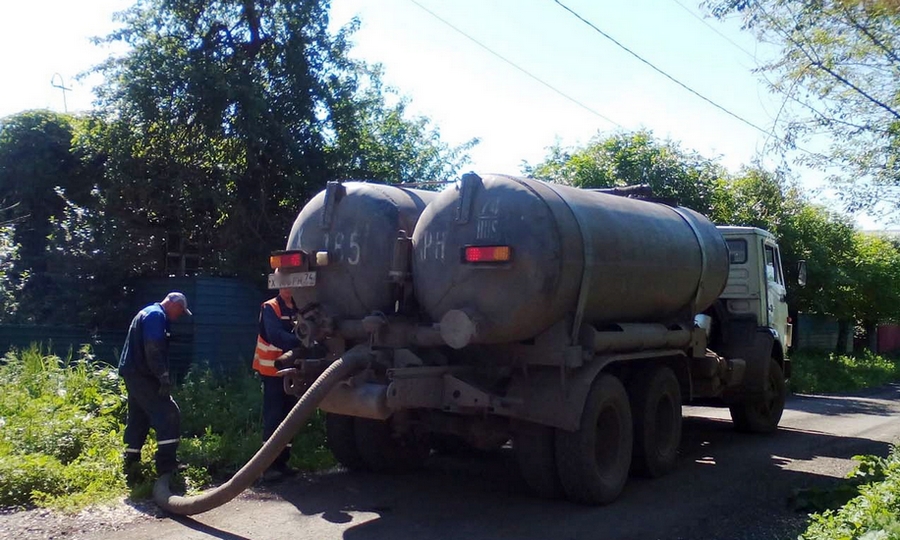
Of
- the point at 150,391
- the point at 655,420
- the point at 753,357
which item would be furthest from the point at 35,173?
the point at 753,357

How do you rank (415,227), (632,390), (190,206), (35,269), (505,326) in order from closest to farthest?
(505,326), (415,227), (632,390), (190,206), (35,269)

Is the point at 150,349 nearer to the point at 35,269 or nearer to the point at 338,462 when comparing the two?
the point at 338,462

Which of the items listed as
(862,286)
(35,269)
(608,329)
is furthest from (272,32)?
(862,286)

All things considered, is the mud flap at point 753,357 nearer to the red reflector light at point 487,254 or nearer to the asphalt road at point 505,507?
the asphalt road at point 505,507

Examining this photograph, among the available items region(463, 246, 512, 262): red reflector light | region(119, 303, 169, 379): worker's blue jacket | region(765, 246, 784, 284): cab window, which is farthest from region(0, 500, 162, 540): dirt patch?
region(765, 246, 784, 284): cab window

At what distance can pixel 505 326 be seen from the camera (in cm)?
641

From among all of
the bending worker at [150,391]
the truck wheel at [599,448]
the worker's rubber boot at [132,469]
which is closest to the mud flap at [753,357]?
the truck wheel at [599,448]

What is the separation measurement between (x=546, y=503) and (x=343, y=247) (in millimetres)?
2684

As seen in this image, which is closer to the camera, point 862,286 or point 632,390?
point 632,390

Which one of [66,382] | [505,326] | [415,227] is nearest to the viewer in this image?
[505,326]

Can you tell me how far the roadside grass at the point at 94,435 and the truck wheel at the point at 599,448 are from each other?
2607 millimetres

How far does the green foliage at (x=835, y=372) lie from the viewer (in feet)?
60.5

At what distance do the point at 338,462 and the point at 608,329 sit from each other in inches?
114

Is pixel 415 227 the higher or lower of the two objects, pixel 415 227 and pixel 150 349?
the higher
